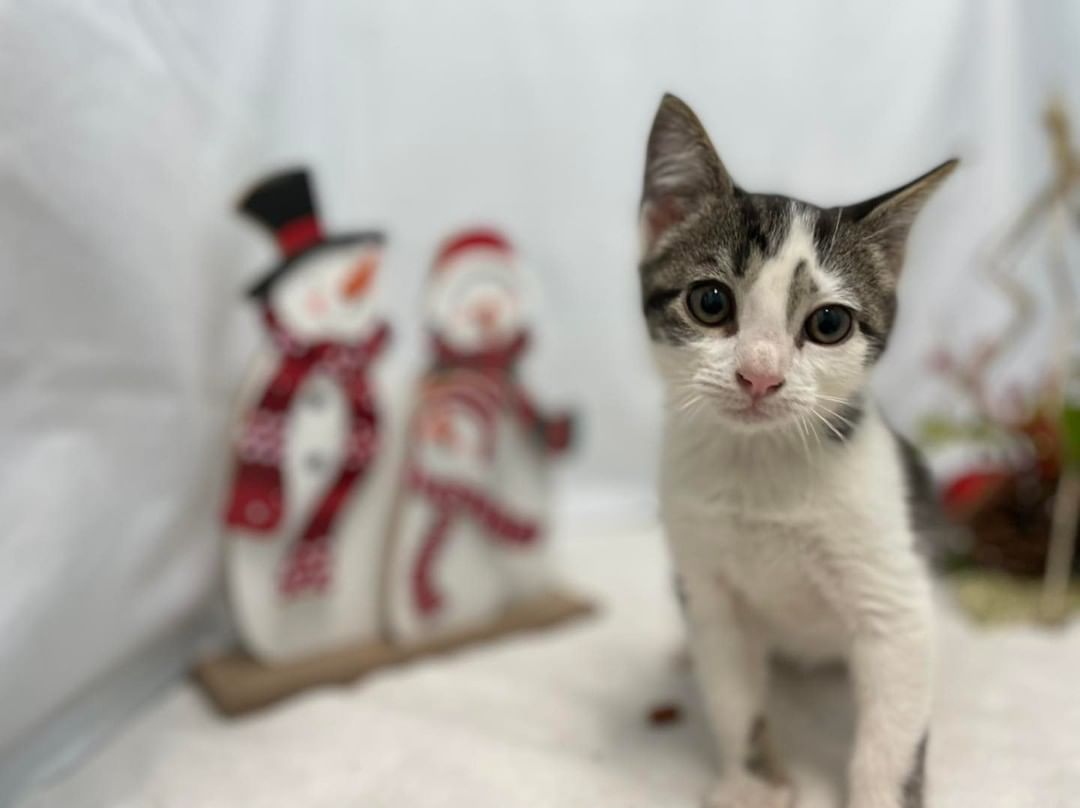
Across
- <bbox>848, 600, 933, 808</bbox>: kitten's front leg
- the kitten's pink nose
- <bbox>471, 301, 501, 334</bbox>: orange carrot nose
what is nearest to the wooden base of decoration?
<bbox>471, 301, 501, 334</bbox>: orange carrot nose

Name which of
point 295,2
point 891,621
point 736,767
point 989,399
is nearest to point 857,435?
point 891,621

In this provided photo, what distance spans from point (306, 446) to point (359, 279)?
21 centimetres

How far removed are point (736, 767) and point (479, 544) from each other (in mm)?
482

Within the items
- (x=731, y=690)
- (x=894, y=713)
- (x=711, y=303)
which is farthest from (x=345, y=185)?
(x=894, y=713)

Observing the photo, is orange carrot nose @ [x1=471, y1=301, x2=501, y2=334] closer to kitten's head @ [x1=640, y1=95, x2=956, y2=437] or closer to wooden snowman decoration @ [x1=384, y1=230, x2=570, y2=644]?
wooden snowman decoration @ [x1=384, y1=230, x2=570, y2=644]

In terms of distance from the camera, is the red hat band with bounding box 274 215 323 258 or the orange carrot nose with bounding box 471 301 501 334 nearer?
the red hat band with bounding box 274 215 323 258

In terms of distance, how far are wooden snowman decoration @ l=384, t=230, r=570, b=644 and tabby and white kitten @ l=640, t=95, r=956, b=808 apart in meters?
0.39

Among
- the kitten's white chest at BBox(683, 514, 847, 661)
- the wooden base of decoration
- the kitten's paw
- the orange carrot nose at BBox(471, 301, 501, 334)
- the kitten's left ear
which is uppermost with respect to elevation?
the kitten's left ear

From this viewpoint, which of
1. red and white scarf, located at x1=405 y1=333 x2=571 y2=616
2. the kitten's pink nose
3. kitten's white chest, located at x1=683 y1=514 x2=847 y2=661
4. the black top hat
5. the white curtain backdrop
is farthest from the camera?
red and white scarf, located at x1=405 y1=333 x2=571 y2=616

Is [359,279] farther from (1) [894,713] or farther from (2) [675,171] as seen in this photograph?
(1) [894,713]

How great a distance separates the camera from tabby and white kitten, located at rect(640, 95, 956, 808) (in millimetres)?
694

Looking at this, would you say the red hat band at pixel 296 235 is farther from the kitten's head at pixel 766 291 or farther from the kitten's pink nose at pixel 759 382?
the kitten's pink nose at pixel 759 382

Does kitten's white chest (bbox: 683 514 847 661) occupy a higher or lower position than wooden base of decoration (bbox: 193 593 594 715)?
higher

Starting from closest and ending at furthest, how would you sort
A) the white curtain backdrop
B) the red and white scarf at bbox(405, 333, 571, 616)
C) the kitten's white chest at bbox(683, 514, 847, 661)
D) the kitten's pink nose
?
the kitten's pink nose < the kitten's white chest at bbox(683, 514, 847, 661) < the white curtain backdrop < the red and white scarf at bbox(405, 333, 571, 616)
